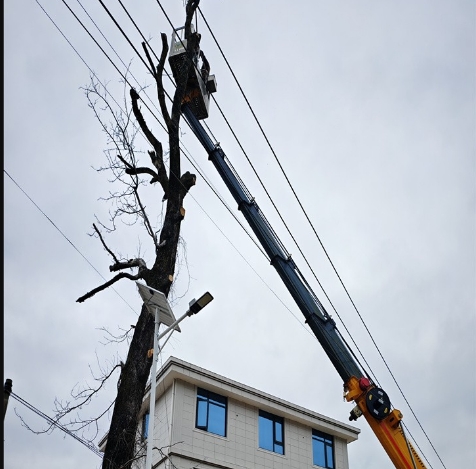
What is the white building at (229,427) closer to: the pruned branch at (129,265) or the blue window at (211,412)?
the blue window at (211,412)

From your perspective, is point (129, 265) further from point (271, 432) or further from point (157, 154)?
point (271, 432)

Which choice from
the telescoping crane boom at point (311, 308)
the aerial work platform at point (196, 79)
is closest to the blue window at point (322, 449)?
the telescoping crane boom at point (311, 308)

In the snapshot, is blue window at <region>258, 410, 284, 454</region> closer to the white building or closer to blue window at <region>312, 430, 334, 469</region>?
the white building

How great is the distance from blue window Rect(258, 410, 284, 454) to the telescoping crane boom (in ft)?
16.6

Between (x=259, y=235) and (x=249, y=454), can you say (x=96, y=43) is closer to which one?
(x=259, y=235)

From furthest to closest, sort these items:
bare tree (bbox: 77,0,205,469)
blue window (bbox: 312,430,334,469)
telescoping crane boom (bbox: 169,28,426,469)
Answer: blue window (bbox: 312,430,334,469) → telescoping crane boom (bbox: 169,28,426,469) → bare tree (bbox: 77,0,205,469)

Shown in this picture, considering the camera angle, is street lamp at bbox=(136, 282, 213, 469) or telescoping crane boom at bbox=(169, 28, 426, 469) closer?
street lamp at bbox=(136, 282, 213, 469)

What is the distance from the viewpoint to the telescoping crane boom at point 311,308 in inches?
611

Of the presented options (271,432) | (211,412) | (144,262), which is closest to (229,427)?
(211,412)

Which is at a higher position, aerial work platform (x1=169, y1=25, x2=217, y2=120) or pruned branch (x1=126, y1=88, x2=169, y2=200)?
aerial work platform (x1=169, y1=25, x2=217, y2=120)

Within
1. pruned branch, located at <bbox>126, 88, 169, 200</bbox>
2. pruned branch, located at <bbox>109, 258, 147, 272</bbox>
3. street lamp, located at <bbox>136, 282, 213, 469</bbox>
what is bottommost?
street lamp, located at <bbox>136, 282, 213, 469</bbox>

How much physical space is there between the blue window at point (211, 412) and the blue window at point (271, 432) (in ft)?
5.28

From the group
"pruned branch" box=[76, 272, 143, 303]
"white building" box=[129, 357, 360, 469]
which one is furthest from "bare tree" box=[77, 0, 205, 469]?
"white building" box=[129, 357, 360, 469]

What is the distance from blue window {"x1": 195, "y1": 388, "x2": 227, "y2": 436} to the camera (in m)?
18.5
